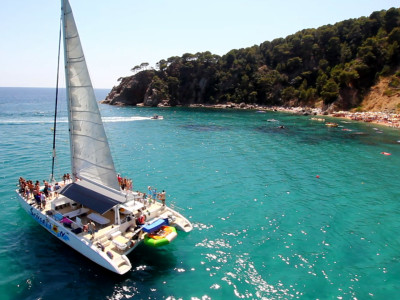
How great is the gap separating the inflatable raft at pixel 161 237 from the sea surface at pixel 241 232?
5.64 ft

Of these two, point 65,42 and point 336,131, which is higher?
point 65,42

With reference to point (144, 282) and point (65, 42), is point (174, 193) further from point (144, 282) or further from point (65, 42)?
point (65, 42)

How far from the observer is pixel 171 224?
20703mm

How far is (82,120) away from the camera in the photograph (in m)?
20.5

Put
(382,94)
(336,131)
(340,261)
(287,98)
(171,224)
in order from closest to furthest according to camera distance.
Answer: (340,261) < (171,224) < (336,131) < (382,94) < (287,98)

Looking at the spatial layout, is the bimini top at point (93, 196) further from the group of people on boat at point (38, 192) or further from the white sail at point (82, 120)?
the group of people on boat at point (38, 192)

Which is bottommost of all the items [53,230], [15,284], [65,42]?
[15,284]

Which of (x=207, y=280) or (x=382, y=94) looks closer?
(x=207, y=280)

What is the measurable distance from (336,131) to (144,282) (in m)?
66.8

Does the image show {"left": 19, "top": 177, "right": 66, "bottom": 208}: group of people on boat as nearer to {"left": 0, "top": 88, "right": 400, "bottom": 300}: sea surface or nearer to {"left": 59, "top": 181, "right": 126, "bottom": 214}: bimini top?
{"left": 0, "top": 88, "right": 400, "bottom": 300}: sea surface

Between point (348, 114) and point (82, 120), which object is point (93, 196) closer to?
point (82, 120)

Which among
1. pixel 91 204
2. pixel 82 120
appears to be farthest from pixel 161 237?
pixel 82 120

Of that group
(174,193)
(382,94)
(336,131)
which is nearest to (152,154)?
(174,193)

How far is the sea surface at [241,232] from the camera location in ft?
54.9
